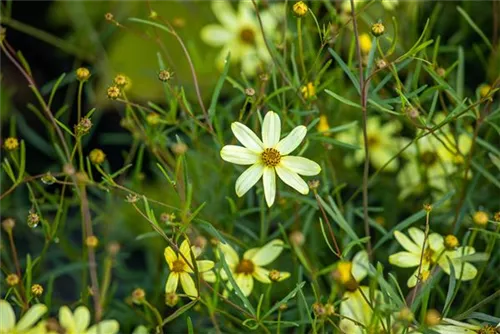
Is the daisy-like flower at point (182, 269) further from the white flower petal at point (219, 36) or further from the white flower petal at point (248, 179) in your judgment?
the white flower petal at point (219, 36)

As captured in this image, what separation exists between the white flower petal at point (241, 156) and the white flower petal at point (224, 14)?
453 mm

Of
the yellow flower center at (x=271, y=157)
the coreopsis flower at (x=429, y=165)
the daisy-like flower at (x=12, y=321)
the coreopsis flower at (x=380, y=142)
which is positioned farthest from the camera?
the coreopsis flower at (x=380, y=142)

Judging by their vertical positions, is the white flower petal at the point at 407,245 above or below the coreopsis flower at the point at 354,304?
above

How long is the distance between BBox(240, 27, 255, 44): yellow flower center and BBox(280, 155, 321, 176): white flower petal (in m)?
0.44

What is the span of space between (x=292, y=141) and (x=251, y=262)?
13 centimetres

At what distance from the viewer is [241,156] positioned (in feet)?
1.97

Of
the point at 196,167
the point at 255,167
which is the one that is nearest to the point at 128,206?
the point at 196,167

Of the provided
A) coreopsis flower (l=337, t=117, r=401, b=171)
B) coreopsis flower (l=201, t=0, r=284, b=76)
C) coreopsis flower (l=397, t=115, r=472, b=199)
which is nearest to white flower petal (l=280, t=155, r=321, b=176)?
coreopsis flower (l=397, t=115, r=472, b=199)

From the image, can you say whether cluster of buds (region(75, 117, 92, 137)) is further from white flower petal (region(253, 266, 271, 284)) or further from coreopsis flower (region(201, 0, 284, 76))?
coreopsis flower (region(201, 0, 284, 76))

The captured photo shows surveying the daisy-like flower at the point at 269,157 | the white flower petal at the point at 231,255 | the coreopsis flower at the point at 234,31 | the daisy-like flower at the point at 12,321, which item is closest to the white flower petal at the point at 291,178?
the daisy-like flower at the point at 269,157

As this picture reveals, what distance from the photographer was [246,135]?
609 millimetres

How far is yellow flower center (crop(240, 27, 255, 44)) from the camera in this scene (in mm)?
1010

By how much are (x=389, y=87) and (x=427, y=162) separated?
100 millimetres

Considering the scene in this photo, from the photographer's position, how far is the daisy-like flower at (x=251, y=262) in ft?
2.13
